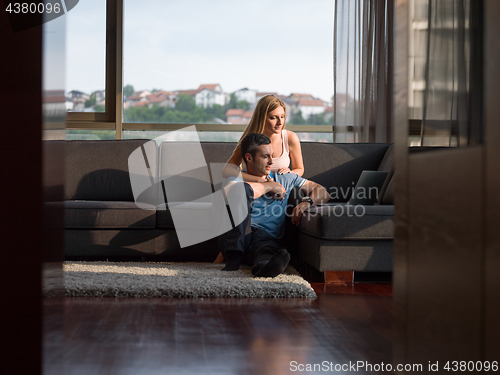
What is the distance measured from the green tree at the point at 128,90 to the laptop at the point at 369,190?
256 cm

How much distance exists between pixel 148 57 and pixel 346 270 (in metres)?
3.09

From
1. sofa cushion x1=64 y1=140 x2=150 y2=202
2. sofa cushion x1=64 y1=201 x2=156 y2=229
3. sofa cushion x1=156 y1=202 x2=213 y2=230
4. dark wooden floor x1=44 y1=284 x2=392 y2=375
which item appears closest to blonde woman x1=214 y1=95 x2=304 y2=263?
sofa cushion x1=156 y1=202 x2=213 y2=230

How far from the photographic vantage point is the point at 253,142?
8.59ft

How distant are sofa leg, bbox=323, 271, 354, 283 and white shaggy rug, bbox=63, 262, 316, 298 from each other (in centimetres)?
18

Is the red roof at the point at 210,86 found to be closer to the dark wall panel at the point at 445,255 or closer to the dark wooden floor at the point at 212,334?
the dark wooden floor at the point at 212,334

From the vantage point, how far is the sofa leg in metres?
2.29

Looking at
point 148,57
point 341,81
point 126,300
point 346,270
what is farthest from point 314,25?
→ point 126,300

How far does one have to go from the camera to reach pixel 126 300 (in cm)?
179

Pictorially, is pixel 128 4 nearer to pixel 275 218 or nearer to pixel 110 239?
pixel 110 239

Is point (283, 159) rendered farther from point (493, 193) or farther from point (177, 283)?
point (493, 193)

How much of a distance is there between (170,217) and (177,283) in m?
0.81

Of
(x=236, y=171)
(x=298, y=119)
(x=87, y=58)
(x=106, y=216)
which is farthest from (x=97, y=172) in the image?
(x=298, y=119)

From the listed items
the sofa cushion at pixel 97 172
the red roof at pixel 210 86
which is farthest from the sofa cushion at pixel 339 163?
the red roof at pixel 210 86

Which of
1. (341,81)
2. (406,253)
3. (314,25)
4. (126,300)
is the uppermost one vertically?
(314,25)
